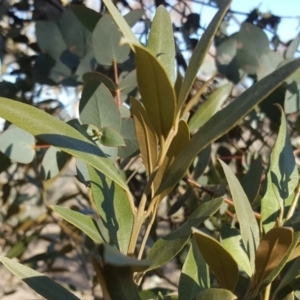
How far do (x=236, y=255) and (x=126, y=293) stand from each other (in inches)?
7.6

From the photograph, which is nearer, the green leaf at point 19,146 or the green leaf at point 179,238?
the green leaf at point 179,238

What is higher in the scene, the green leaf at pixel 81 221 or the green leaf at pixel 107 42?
the green leaf at pixel 107 42

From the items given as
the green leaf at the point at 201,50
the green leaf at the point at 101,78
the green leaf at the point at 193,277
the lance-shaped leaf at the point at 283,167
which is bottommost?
the green leaf at the point at 193,277

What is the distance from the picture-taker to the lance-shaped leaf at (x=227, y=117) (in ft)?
1.03

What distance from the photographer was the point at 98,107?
0.50 metres

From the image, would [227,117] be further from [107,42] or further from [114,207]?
[107,42]

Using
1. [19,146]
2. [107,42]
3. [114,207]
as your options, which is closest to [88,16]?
[107,42]

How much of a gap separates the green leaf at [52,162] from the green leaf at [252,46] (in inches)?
12.1

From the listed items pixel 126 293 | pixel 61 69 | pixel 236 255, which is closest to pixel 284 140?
pixel 236 255

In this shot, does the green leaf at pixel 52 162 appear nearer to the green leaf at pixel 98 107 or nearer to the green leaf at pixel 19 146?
the green leaf at pixel 19 146

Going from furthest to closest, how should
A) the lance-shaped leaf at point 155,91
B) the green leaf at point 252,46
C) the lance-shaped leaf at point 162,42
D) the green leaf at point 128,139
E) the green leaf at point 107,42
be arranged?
1. the green leaf at point 252,46
2. the green leaf at point 107,42
3. the green leaf at point 128,139
4. the lance-shaped leaf at point 162,42
5. the lance-shaped leaf at point 155,91

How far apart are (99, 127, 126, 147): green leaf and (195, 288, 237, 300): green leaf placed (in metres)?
0.17

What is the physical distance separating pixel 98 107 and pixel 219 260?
8.1 inches

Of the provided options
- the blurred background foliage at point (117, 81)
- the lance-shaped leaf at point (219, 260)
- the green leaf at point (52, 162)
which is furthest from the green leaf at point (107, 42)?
the lance-shaped leaf at point (219, 260)
